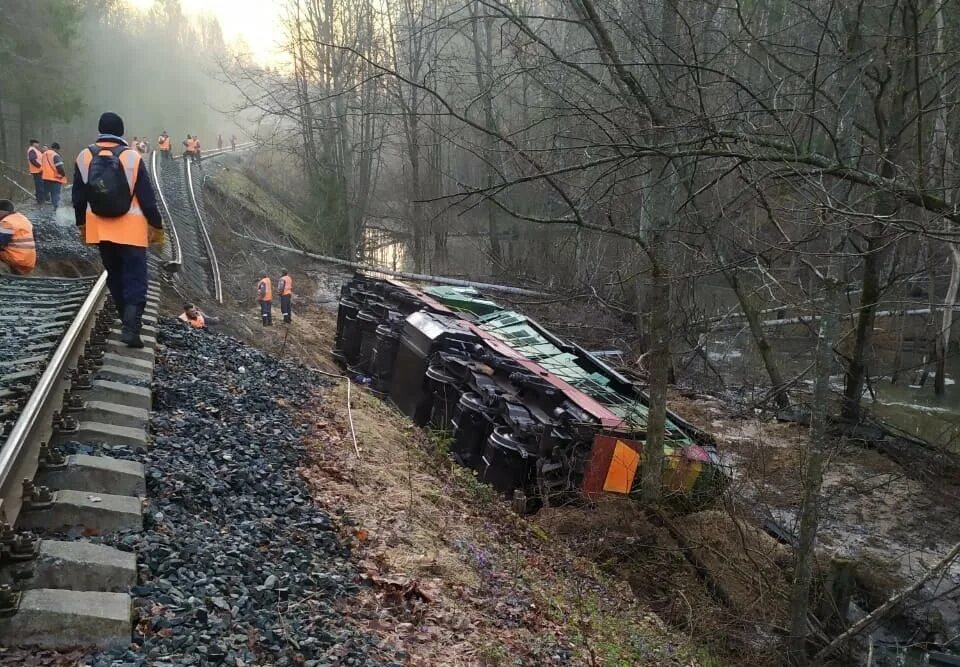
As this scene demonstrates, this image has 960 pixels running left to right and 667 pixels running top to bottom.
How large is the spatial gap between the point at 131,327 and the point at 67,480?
270cm

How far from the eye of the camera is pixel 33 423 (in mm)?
3879

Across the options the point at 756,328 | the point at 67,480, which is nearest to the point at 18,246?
the point at 67,480

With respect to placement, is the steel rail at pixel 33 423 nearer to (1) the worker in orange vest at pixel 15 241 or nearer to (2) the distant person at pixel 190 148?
(1) the worker in orange vest at pixel 15 241

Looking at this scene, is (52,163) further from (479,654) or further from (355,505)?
(479,654)

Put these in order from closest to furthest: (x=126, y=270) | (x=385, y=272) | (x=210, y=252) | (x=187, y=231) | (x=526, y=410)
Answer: (x=126, y=270) → (x=526, y=410) → (x=210, y=252) → (x=187, y=231) → (x=385, y=272)

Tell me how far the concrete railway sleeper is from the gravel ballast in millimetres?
132

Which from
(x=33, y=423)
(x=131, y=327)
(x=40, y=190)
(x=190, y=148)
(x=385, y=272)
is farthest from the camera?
(x=190, y=148)

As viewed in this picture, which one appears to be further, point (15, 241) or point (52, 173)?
point (52, 173)

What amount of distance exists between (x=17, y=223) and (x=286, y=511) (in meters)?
6.79

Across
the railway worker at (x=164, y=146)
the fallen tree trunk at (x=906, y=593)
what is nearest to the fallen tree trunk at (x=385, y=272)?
the railway worker at (x=164, y=146)

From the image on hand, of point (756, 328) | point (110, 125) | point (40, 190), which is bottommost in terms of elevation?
point (756, 328)

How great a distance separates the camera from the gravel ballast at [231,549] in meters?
2.96

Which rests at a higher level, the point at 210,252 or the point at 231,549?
the point at 210,252

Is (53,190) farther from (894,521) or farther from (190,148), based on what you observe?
(190,148)
